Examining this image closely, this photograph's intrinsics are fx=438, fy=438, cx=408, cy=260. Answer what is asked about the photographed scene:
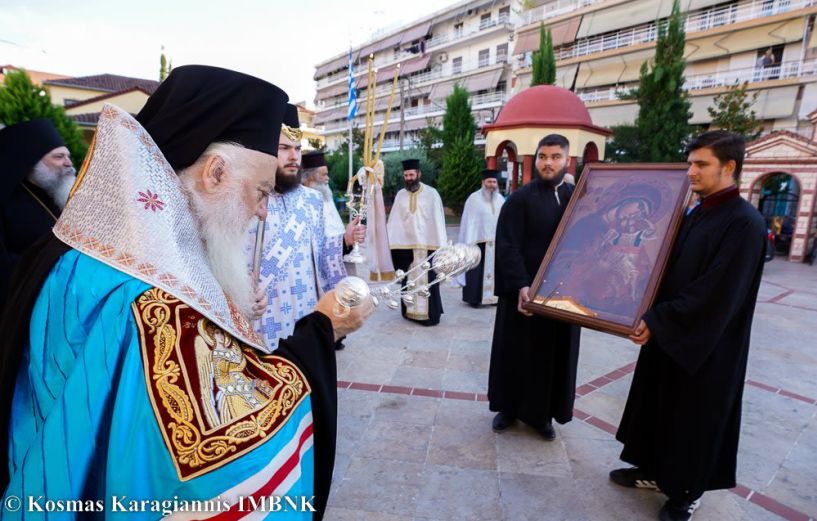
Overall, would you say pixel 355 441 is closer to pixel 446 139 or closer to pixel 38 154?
pixel 38 154

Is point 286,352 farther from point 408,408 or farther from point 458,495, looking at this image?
point 408,408

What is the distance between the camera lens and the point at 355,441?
9.74ft

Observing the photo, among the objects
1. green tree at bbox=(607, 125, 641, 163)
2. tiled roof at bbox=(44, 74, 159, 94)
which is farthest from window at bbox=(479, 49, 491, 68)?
tiled roof at bbox=(44, 74, 159, 94)

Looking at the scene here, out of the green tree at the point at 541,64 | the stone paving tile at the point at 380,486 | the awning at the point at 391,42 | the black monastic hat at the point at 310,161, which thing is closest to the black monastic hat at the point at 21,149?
the black monastic hat at the point at 310,161

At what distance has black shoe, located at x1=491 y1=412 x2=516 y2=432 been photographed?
3.11 m

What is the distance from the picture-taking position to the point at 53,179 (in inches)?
129

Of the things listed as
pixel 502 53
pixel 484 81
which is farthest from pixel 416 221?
pixel 502 53

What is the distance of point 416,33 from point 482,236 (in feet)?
137

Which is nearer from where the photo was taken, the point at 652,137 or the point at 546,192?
the point at 546,192

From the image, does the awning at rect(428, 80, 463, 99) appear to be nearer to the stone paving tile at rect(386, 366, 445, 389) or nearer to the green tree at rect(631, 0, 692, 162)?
the green tree at rect(631, 0, 692, 162)

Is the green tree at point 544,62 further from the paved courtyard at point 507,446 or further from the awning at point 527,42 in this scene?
the paved courtyard at point 507,446

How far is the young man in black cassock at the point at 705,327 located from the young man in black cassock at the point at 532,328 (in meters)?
0.68

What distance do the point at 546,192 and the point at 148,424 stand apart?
2.76 m

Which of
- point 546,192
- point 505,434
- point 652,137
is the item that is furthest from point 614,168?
point 652,137
